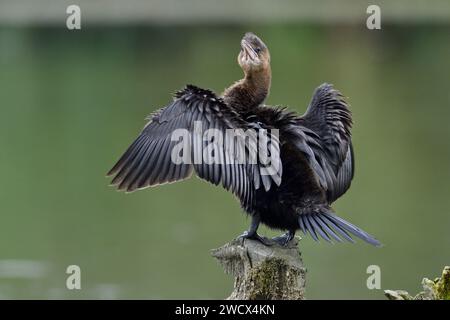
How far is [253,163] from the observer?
558cm

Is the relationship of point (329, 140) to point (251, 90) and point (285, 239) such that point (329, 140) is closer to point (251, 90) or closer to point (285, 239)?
point (251, 90)

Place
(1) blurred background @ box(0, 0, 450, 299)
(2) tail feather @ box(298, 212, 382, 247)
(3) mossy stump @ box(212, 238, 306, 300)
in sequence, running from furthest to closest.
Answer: (1) blurred background @ box(0, 0, 450, 299) → (2) tail feather @ box(298, 212, 382, 247) → (3) mossy stump @ box(212, 238, 306, 300)

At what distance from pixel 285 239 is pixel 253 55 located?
1.12 metres

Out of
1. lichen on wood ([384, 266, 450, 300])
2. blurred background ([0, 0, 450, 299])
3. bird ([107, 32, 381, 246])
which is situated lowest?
lichen on wood ([384, 266, 450, 300])

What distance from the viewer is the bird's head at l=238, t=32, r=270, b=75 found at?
6.17 m

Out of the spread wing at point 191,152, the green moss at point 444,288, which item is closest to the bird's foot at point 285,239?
the spread wing at point 191,152

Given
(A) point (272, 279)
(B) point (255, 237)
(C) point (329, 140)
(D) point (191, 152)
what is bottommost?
(A) point (272, 279)

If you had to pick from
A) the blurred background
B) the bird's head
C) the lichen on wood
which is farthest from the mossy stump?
the blurred background

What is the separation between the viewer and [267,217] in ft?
19.3

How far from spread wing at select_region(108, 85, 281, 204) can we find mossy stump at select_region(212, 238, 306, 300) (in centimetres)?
34

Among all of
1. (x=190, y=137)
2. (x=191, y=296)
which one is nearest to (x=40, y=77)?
(x=191, y=296)

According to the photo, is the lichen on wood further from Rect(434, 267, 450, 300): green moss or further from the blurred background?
the blurred background

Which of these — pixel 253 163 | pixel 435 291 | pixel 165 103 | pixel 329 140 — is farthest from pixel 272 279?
pixel 165 103
